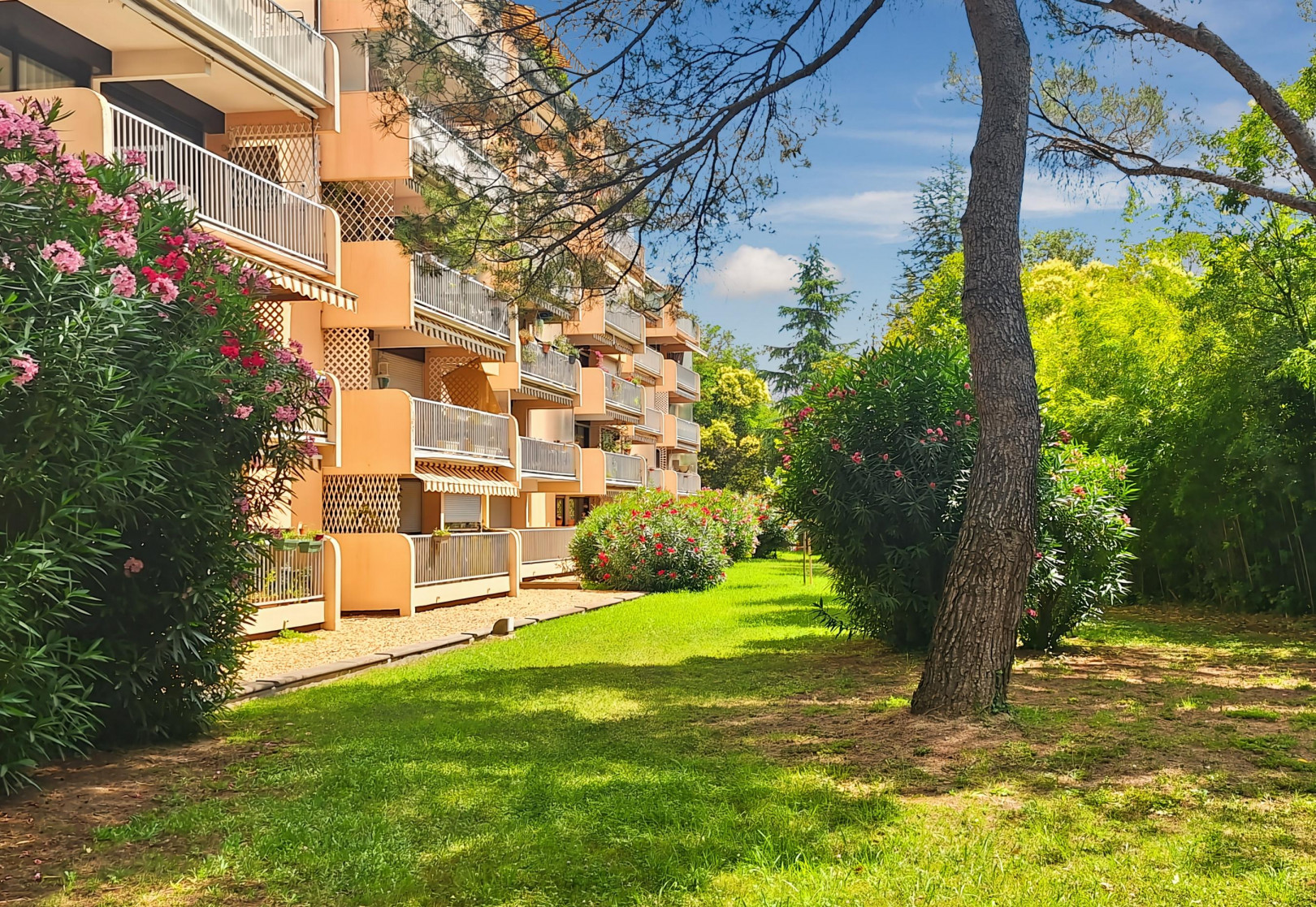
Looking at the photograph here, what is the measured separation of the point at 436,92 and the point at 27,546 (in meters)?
6.31


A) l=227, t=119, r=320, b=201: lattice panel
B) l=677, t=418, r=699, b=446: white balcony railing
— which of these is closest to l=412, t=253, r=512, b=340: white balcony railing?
l=227, t=119, r=320, b=201: lattice panel

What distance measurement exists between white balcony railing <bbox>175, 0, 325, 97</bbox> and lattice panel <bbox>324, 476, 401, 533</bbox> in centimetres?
700

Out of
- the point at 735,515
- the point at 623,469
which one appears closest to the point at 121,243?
the point at 735,515

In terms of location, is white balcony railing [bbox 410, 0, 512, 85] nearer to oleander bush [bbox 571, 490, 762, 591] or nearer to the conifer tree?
oleander bush [bbox 571, 490, 762, 591]

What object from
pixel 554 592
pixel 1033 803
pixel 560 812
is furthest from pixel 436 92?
pixel 554 592

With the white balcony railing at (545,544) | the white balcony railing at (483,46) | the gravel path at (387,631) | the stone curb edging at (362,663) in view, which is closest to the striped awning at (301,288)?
the gravel path at (387,631)

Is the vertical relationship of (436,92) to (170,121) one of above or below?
below

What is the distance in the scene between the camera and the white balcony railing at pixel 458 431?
20.4 m

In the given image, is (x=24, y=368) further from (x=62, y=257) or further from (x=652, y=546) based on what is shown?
(x=652, y=546)

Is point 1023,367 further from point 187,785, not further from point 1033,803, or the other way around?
point 187,785

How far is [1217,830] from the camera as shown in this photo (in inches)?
203

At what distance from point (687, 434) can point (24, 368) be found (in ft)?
151

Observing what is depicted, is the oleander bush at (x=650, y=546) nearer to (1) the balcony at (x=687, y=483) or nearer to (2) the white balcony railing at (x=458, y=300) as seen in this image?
(2) the white balcony railing at (x=458, y=300)

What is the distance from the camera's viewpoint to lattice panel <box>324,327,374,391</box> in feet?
67.4
